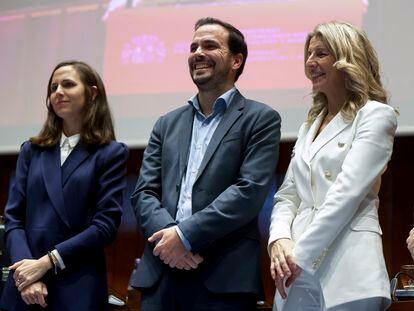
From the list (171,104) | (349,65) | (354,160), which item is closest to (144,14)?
(171,104)

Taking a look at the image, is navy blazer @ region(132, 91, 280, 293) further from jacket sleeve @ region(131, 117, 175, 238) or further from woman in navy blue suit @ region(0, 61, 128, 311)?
woman in navy blue suit @ region(0, 61, 128, 311)

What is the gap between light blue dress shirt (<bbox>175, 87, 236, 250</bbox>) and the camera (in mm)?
2518

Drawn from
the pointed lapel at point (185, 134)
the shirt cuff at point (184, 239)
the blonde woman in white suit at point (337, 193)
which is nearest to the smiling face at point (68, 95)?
the pointed lapel at point (185, 134)

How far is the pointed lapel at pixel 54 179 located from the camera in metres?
2.70

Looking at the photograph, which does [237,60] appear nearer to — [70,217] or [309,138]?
[309,138]

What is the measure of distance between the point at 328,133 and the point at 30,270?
3.89 feet

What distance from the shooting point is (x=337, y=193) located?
2.16 m

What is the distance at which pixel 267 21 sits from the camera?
380cm

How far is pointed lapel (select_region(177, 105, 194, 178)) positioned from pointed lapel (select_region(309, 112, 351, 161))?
0.48 meters

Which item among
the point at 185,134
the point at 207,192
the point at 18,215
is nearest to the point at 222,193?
the point at 207,192

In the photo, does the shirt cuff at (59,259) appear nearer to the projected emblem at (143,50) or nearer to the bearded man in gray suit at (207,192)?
the bearded man in gray suit at (207,192)

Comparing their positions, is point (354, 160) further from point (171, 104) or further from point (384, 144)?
point (171, 104)

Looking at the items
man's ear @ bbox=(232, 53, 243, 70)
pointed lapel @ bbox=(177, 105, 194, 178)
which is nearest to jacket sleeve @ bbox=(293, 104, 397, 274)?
pointed lapel @ bbox=(177, 105, 194, 178)

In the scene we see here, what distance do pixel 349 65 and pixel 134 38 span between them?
77.0 inches
